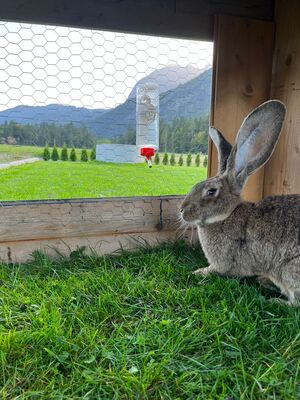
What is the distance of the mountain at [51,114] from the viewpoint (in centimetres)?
214

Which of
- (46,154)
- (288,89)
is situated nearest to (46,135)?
(46,154)

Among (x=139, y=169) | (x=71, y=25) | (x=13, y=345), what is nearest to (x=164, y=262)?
(x=139, y=169)

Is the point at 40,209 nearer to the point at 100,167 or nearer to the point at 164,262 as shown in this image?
the point at 100,167

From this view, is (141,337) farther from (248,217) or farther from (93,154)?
(93,154)

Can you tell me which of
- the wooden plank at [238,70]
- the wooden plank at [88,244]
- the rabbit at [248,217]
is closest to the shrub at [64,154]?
the wooden plank at [88,244]

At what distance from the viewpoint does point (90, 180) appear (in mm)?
2363

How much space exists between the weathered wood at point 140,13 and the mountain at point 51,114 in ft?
1.76

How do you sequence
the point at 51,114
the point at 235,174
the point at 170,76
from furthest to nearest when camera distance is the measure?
the point at 170,76
the point at 51,114
the point at 235,174

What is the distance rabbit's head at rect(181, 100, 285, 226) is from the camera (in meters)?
1.92

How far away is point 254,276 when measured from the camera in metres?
2.23

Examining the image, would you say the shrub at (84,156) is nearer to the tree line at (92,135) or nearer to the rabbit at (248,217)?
the tree line at (92,135)

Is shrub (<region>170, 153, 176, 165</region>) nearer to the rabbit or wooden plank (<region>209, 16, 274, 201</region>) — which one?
wooden plank (<region>209, 16, 274, 201</region>)

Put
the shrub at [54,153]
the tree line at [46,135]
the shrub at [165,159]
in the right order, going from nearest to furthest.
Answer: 1. the tree line at [46,135]
2. the shrub at [54,153]
3. the shrub at [165,159]

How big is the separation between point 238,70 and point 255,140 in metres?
0.89
